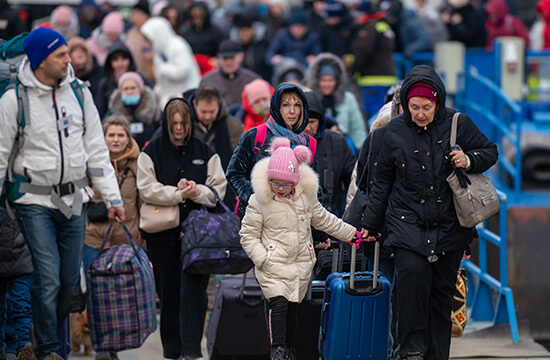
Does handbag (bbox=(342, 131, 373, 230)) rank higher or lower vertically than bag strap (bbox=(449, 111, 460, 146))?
lower

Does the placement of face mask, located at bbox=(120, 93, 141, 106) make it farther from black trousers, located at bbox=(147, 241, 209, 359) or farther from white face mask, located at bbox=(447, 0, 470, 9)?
white face mask, located at bbox=(447, 0, 470, 9)

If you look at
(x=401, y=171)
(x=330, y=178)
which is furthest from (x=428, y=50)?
(x=401, y=171)

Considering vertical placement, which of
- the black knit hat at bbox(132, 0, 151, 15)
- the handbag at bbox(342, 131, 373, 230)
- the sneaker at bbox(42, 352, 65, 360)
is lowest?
the sneaker at bbox(42, 352, 65, 360)

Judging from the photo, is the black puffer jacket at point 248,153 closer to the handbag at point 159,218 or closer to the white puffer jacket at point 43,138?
the handbag at point 159,218

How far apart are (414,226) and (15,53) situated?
295 centimetres

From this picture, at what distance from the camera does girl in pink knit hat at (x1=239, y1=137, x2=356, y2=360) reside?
247 inches

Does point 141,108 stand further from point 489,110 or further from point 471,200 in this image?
point 489,110

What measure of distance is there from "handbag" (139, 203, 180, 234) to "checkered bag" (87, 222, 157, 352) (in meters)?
0.19

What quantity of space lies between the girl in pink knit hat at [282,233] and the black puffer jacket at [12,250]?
4.73 ft

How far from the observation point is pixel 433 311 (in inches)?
256

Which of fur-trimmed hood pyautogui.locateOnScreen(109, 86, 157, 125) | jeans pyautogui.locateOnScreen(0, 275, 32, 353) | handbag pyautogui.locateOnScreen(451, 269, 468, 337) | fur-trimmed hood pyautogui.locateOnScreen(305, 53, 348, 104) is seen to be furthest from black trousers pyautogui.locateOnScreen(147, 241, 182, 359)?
fur-trimmed hood pyautogui.locateOnScreen(305, 53, 348, 104)

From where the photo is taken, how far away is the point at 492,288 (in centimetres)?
959

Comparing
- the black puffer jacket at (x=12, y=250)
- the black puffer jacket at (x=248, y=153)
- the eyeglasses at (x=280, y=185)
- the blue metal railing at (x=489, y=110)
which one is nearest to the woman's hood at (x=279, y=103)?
the black puffer jacket at (x=248, y=153)

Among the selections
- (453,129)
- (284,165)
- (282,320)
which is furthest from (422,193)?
(282,320)
